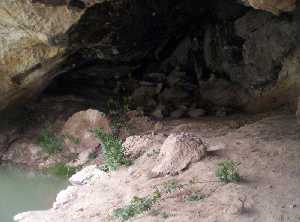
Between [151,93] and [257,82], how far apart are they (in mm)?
1921

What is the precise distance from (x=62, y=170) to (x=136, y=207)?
107 inches

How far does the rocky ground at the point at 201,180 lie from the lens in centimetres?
487

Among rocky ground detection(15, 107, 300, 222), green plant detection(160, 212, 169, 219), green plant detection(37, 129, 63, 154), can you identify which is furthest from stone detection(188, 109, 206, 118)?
green plant detection(160, 212, 169, 219)

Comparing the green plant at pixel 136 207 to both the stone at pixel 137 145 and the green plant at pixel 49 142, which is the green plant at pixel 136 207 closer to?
the stone at pixel 137 145

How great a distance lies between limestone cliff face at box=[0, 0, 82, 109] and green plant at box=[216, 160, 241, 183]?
2.94 m

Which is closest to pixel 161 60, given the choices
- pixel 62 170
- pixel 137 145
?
pixel 62 170

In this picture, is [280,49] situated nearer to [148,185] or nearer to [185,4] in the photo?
[185,4]

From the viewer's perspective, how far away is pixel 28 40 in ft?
24.0

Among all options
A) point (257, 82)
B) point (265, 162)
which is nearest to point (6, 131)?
point (257, 82)

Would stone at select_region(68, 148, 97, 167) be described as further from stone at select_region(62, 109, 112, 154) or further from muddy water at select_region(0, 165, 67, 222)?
muddy water at select_region(0, 165, 67, 222)

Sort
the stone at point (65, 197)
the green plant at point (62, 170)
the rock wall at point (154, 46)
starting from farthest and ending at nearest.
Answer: the green plant at point (62, 170) → the rock wall at point (154, 46) → the stone at point (65, 197)

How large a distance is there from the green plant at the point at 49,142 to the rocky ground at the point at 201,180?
4.13 ft

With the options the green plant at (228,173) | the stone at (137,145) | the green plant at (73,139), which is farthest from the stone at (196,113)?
the green plant at (228,173)

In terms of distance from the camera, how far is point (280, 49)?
7949 mm
